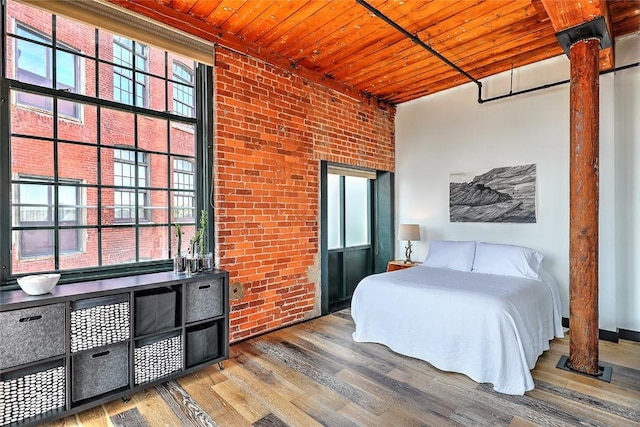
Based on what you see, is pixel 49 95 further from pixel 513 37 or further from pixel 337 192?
pixel 513 37

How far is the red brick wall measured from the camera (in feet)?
11.2

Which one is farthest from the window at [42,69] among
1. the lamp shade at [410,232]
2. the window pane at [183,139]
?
the lamp shade at [410,232]

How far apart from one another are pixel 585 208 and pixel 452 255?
156 cm

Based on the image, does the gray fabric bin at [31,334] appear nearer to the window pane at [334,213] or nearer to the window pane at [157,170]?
the window pane at [157,170]

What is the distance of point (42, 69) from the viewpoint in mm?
2543

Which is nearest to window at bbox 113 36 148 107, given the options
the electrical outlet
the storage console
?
the storage console

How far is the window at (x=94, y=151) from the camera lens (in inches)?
96.2

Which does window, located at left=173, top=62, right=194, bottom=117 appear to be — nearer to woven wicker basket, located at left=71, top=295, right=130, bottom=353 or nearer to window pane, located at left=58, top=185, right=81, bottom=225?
window pane, located at left=58, top=185, right=81, bottom=225

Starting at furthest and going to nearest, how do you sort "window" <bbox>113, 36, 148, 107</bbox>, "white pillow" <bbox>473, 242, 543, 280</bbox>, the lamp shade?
the lamp shade, "white pillow" <bbox>473, 242, 543, 280</bbox>, "window" <bbox>113, 36, 148, 107</bbox>

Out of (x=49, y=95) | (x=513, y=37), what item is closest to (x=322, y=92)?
(x=513, y=37)

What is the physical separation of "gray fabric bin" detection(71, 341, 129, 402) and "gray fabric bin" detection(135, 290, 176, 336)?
0.16 metres

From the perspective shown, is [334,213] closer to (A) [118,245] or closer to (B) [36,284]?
(A) [118,245]

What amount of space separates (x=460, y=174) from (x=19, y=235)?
15.6 feet

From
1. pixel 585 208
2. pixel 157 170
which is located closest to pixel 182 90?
pixel 157 170
